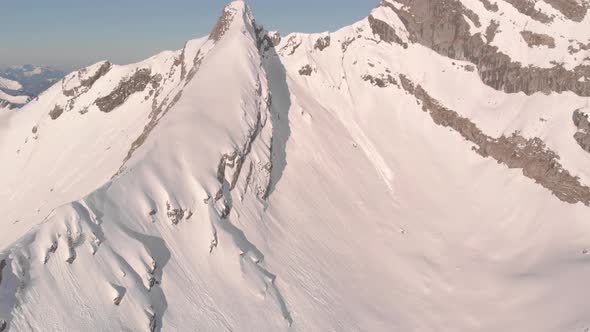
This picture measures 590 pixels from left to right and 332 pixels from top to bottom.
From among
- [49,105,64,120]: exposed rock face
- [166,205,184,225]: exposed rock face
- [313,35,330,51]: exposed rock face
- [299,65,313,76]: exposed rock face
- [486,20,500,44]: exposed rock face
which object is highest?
[313,35,330,51]: exposed rock face

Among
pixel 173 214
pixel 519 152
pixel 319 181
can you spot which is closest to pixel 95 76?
pixel 319 181

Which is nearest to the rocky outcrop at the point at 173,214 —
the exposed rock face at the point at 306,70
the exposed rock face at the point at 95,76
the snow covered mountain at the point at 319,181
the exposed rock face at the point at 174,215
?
the exposed rock face at the point at 174,215

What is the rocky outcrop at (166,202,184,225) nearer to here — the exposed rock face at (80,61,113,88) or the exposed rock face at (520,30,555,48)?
the exposed rock face at (80,61,113,88)

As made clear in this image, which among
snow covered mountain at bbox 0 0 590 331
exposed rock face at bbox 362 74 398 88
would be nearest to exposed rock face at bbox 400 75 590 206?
snow covered mountain at bbox 0 0 590 331

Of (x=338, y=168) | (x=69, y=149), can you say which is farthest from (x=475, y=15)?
(x=69, y=149)

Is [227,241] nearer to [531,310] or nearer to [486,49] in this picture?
[531,310]

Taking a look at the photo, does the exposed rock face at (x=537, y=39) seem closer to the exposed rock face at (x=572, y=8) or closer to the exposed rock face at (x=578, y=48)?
the exposed rock face at (x=578, y=48)
